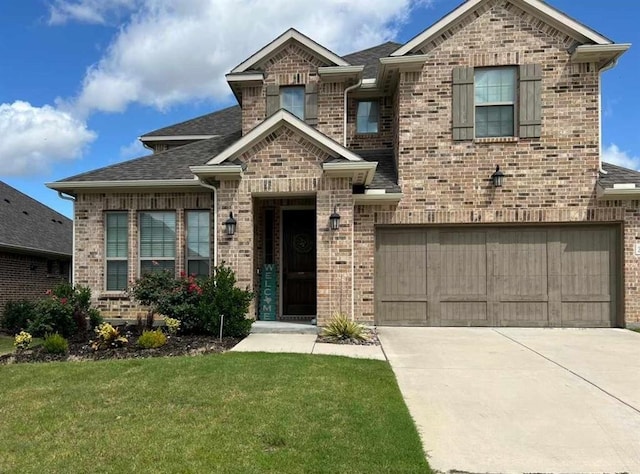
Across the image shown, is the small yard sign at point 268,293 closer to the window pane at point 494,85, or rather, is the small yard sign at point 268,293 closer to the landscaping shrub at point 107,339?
A: the landscaping shrub at point 107,339

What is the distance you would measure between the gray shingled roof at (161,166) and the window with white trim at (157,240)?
36.7 inches

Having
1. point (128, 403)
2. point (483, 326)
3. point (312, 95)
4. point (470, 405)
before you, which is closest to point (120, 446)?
point (128, 403)

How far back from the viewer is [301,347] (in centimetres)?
826

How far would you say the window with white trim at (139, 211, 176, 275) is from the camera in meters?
11.2

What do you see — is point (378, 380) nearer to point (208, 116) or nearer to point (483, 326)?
point (483, 326)

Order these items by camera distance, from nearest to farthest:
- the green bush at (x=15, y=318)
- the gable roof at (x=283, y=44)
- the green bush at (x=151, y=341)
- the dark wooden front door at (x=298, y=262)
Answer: the green bush at (x=151, y=341)
the dark wooden front door at (x=298, y=262)
the gable roof at (x=283, y=44)
the green bush at (x=15, y=318)

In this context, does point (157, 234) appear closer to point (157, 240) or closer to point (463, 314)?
point (157, 240)

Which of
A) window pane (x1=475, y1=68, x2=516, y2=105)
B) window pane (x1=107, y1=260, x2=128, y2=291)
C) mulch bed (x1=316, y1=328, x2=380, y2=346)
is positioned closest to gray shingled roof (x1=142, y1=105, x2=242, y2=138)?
window pane (x1=107, y1=260, x2=128, y2=291)

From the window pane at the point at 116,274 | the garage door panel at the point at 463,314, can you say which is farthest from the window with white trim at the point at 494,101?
the window pane at the point at 116,274

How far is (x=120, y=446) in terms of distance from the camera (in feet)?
13.0

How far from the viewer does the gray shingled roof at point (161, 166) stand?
11078mm

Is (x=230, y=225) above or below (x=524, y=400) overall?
above

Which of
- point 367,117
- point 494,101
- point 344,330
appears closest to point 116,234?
point 344,330

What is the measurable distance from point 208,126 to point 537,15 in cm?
1000
